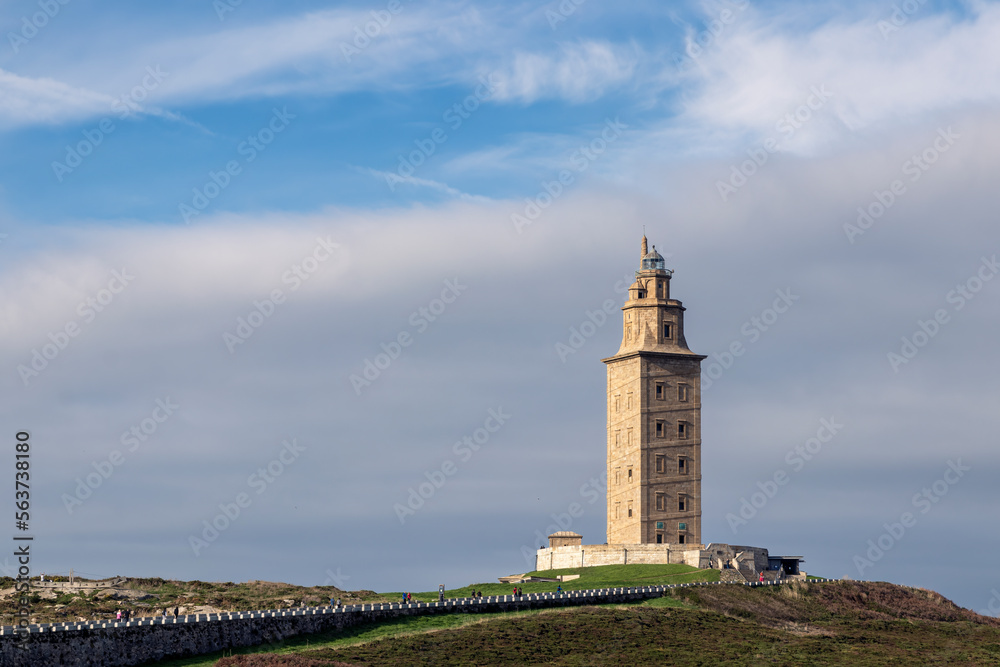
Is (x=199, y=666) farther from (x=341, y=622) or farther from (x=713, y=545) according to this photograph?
(x=713, y=545)

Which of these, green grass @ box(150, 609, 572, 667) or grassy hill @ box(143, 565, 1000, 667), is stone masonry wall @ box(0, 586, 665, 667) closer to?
green grass @ box(150, 609, 572, 667)

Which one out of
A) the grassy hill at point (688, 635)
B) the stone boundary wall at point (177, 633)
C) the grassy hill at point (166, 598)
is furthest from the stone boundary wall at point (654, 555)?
the stone boundary wall at point (177, 633)

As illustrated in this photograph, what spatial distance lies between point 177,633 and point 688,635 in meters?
25.9

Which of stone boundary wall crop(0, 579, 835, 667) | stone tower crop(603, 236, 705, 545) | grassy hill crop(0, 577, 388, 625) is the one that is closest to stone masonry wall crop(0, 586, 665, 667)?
stone boundary wall crop(0, 579, 835, 667)

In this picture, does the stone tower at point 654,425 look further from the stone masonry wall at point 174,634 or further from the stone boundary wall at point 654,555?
the stone masonry wall at point 174,634

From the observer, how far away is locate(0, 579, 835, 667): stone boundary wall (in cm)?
5875

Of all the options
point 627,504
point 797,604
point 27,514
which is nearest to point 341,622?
point 27,514

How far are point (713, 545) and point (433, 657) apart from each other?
36474 millimetres

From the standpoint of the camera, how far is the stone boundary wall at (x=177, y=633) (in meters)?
58.8

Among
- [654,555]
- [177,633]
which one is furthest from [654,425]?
[177,633]

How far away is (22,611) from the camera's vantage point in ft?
231

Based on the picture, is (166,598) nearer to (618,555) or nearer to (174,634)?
(174,634)

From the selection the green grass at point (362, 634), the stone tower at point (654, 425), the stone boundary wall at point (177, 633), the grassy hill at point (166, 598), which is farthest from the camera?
the stone tower at point (654, 425)

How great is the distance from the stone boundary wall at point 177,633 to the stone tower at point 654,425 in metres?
27.2
